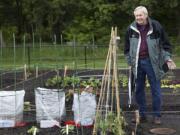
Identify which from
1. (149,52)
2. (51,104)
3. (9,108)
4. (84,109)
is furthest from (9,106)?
(149,52)

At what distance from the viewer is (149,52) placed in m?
7.39

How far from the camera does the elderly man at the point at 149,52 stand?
24.2ft

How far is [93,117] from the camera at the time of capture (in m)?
7.23

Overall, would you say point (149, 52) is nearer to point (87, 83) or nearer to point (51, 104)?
point (51, 104)

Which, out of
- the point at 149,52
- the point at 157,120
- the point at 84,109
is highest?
the point at 149,52

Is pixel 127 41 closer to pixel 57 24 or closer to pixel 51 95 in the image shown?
pixel 51 95

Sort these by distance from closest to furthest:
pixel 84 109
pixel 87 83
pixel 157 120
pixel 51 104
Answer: pixel 84 109 < pixel 51 104 < pixel 157 120 < pixel 87 83

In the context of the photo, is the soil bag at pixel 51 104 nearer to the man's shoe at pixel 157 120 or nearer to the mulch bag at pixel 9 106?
the mulch bag at pixel 9 106

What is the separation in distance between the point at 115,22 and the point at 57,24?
4.55 metres

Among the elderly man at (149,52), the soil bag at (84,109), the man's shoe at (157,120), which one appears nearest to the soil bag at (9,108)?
the soil bag at (84,109)

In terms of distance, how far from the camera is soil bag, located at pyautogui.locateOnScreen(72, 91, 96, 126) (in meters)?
7.19

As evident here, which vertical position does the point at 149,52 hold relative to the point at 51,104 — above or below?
above

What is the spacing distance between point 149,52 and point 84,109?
1.21 meters

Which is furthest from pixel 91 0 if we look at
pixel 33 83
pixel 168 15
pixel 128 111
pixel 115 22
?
pixel 128 111
